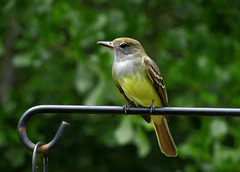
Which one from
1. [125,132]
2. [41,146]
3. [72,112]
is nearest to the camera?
[41,146]

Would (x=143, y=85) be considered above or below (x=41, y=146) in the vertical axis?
below

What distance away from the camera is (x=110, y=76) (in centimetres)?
522

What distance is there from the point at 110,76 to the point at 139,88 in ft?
4.08

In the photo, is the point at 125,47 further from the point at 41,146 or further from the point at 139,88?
the point at 41,146

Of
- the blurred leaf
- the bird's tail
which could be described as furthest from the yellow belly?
the blurred leaf

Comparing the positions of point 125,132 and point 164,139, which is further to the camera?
point 125,132

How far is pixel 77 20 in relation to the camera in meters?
5.30

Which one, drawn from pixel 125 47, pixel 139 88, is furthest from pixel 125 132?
pixel 139 88

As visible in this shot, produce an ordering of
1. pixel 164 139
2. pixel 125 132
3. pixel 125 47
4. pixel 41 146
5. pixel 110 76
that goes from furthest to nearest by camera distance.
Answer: pixel 110 76
pixel 125 132
pixel 125 47
pixel 164 139
pixel 41 146

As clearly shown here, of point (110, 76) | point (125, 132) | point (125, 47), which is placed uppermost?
point (125, 47)

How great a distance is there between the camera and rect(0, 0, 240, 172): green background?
17.2 feet

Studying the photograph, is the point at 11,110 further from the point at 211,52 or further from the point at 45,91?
the point at 211,52

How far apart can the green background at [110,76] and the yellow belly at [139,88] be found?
984 millimetres

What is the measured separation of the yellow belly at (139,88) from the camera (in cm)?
402
